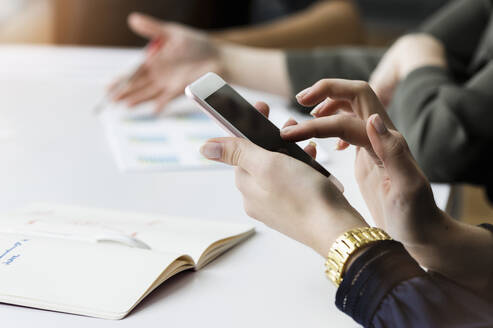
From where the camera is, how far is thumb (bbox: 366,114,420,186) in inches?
16.6

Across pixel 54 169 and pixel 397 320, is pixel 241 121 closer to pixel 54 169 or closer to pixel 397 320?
pixel 397 320

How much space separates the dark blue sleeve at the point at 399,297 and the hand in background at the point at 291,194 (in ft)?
0.09

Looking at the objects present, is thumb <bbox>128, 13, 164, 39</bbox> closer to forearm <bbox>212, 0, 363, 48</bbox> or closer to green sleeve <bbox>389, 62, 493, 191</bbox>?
forearm <bbox>212, 0, 363, 48</bbox>

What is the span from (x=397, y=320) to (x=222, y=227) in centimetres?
23

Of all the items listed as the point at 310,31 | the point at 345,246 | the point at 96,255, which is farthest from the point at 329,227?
the point at 310,31

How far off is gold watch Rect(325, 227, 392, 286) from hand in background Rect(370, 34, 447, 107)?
0.47m

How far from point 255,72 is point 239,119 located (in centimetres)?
59

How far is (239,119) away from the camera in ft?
1.54

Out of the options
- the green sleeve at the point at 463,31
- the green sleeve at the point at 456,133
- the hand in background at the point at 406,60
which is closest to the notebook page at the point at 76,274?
the green sleeve at the point at 456,133

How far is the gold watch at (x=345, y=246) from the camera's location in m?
0.41

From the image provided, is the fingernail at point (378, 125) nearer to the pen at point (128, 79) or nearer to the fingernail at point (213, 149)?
the fingernail at point (213, 149)

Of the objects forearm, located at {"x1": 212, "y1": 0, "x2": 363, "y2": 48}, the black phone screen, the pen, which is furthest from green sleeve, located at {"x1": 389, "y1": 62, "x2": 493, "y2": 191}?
forearm, located at {"x1": 212, "y1": 0, "x2": 363, "y2": 48}

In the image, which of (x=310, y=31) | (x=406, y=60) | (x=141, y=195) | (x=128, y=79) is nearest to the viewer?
(x=141, y=195)

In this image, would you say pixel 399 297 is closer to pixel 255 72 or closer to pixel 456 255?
pixel 456 255
